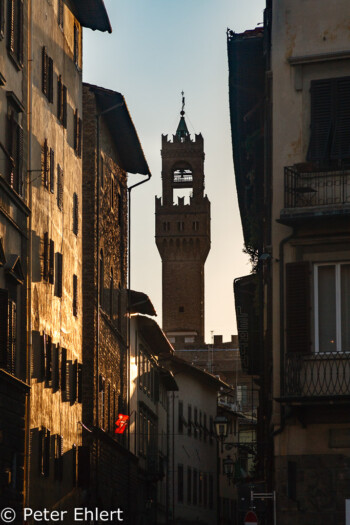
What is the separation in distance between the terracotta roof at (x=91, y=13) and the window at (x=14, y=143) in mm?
10631

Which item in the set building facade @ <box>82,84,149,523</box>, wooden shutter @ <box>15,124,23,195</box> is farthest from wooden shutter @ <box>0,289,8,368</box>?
building facade @ <box>82,84,149,523</box>

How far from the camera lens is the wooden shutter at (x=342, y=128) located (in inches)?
988

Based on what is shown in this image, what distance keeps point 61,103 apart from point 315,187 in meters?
13.3

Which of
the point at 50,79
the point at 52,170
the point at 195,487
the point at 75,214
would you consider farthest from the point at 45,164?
the point at 195,487

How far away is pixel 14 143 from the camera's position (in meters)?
28.9

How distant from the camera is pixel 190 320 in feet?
411

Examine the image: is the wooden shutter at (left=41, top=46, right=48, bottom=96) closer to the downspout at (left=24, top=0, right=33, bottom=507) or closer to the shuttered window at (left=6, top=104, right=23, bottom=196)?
the downspout at (left=24, top=0, right=33, bottom=507)

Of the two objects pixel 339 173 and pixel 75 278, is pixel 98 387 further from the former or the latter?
pixel 339 173

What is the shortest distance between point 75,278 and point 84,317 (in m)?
2.35

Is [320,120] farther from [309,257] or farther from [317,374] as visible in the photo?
[317,374]

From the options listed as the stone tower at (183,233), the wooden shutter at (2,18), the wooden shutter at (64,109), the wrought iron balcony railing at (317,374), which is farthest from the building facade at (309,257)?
the stone tower at (183,233)

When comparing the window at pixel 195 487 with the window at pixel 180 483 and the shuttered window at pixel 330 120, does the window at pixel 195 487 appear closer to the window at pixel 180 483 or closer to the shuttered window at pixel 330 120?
the window at pixel 180 483

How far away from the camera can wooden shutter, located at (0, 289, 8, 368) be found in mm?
26078

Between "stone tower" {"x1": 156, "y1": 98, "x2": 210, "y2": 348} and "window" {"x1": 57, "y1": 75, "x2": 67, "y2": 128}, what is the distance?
291 ft
